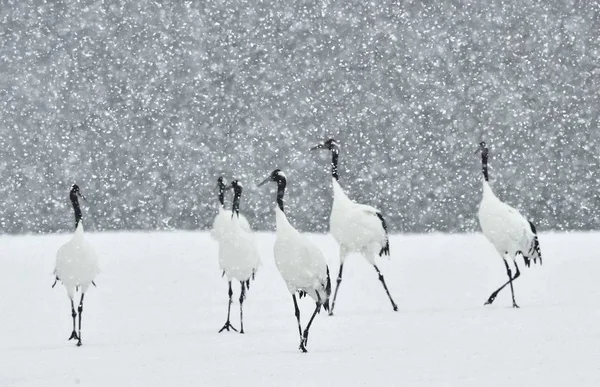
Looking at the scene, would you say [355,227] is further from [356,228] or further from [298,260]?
[298,260]

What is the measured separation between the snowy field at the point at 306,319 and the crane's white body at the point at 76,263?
435 mm

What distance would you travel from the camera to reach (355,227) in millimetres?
8023

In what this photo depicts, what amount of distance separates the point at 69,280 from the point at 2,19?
23.6 feet

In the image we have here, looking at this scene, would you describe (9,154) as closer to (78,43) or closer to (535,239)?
(78,43)

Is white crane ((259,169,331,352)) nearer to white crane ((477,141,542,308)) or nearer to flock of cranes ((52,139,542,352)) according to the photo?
flock of cranes ((52,139,542,352))

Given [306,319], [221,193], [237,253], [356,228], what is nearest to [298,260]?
[237,253]

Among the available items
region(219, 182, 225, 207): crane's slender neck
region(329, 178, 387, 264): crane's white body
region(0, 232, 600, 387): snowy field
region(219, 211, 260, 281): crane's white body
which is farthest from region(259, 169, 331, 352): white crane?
region(219, 182, 225, 207): crane's slender neck

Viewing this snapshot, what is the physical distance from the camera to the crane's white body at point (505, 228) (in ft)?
26.8

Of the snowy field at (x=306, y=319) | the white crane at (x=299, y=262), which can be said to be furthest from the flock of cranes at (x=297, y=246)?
the snowy field at (x=306, y=319)

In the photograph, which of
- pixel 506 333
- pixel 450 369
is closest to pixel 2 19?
pixel 506 333

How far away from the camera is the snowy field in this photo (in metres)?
5.28

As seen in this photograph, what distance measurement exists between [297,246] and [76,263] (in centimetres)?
151

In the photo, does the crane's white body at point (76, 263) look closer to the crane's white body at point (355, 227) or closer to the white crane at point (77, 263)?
the white crane at point (77, 263)

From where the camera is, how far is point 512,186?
12562 mm
